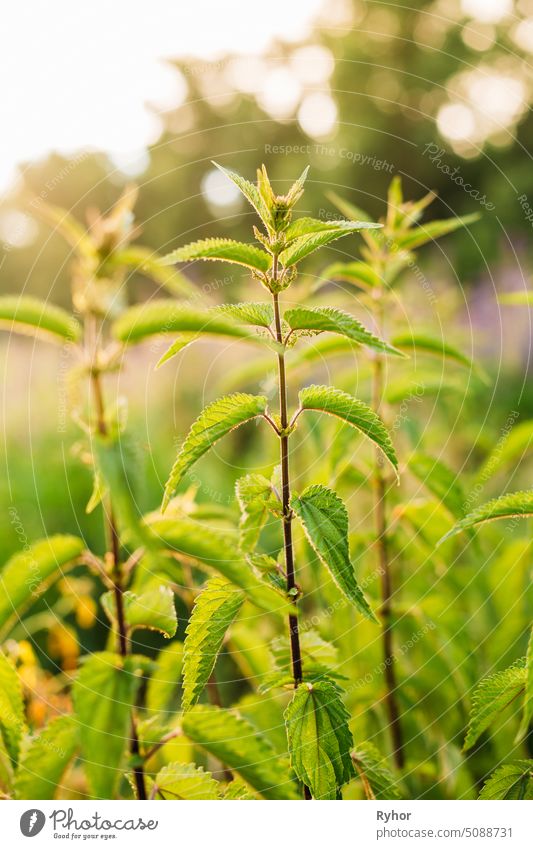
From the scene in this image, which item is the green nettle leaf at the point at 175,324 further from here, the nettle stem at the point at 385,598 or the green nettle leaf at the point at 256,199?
the nettle stem at the point at 385,598

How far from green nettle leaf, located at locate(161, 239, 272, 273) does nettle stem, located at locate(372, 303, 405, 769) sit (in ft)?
1.50

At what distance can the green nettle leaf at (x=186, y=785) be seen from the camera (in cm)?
85

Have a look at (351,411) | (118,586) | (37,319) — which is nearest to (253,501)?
(351,411)

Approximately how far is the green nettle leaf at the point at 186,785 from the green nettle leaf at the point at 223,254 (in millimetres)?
600

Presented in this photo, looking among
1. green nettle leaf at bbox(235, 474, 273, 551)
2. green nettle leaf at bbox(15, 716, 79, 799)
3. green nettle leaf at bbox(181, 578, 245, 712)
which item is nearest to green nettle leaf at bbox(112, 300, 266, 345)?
green nettle leaf at bbox(235, 474, 273, 551)

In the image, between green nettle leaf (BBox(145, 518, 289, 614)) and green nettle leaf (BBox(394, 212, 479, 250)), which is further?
green nettle leaf (BBox(394, 212, 479, 250))

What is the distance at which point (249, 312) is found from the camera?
713 millimetres

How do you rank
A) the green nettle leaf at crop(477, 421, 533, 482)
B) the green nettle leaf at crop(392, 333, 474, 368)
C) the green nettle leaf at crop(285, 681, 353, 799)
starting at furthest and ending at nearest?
1. the green nettle leaf at crop(477, 421, 533, 482)
2. the green nettle leaf at crop(392, 333, 474, 368)
3. the green nettle leaf at crop(285, 681, 353, 799)

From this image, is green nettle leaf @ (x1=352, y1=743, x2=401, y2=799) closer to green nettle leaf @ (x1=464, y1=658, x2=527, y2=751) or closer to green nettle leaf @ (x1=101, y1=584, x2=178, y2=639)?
green nettle leaf @ (x1=464, y1=658, x2=527, y2=751)

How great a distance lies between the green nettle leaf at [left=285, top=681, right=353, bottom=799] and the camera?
0.74m

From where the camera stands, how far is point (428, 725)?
1.35 m

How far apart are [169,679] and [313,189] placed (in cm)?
481

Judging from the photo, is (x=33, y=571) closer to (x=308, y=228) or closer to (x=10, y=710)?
(x=10, y=710)

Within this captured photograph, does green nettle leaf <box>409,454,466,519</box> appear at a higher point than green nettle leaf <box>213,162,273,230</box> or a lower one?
lower
